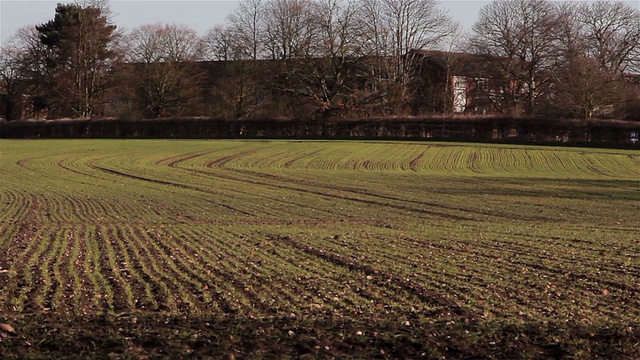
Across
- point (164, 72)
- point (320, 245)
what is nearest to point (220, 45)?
point (164, 72)

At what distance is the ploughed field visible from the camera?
9039 millimetres

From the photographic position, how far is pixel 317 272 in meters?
13.0

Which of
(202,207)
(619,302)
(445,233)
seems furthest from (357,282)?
(202,207)

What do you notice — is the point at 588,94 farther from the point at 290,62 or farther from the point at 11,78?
the point at 11,78

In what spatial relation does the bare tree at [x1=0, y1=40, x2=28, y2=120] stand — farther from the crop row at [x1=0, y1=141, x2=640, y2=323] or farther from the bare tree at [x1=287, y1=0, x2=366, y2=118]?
the crop row at [x1=0, y1=141, x2=640, y2=323]

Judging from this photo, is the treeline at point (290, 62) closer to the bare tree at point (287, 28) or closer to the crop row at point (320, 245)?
the bare tree at point (287, 28)

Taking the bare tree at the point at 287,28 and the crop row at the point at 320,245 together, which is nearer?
the crop row at the point at 320,245

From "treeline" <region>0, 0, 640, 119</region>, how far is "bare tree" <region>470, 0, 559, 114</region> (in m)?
0.14

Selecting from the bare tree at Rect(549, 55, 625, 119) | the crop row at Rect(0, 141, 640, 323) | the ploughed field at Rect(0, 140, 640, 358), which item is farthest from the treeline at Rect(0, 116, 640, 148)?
the ploughed field at Rect(0, 140, 640, 358)

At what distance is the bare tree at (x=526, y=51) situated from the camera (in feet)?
276

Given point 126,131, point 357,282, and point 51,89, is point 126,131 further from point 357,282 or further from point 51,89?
point 357,282

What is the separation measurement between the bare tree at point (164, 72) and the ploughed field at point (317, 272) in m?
60.3

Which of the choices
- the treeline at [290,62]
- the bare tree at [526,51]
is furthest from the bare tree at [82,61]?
the bare tree at [526,51]

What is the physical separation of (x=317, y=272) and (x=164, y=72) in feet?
270
